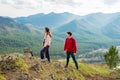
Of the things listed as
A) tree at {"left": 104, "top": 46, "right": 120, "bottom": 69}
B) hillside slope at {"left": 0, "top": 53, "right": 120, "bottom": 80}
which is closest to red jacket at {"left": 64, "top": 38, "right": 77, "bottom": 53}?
hillside slope at {"left": 0, "top": 53, "right": 120, "bottom": 80}

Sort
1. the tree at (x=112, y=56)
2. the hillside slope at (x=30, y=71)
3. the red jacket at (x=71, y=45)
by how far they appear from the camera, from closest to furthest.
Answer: the hillside slope at (x=30, y=71) < the red jacket at (x=71, y=45) < the tree at (x=112, y=56)

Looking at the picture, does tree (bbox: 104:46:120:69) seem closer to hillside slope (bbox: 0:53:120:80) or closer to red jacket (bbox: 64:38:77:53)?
hillside slope (bbox: 0:53:120:80)

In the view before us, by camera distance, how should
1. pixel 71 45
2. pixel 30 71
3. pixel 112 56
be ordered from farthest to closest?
1. pixel 112 56
2. pixel 71 45
3. pixel 30 71

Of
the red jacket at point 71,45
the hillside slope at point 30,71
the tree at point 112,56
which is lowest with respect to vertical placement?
the tree at point 112,56

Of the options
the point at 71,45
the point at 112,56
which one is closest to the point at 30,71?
the point at 71,45

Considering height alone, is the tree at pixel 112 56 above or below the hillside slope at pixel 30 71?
below

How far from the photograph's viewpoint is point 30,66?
21734mm

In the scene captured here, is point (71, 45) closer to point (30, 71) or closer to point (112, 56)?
point (30, 71)

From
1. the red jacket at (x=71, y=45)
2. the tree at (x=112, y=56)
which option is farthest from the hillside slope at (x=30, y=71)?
the tree at (x=112, y=56)

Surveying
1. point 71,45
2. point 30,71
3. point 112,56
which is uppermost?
point 71,45

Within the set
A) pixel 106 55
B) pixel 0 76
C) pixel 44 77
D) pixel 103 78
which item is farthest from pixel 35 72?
pixel 106 55

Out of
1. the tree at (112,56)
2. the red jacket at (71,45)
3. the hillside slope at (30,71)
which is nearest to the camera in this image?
the hillside slope at (30,71)

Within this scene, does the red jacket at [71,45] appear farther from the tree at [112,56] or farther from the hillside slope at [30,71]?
the tree at [112,56]

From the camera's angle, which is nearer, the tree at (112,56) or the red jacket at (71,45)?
the red jacket at (71,45)
